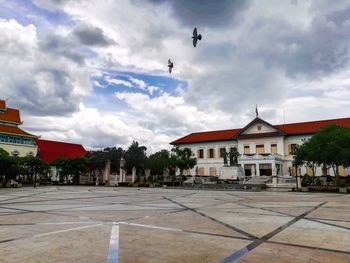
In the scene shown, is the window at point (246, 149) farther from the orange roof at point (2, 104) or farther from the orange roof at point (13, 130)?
the orange roof at point (2, 104)

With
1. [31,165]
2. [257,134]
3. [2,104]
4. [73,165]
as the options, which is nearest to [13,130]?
[2,104]

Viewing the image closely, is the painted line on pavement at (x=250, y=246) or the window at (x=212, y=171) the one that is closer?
the painted line on pavement at (x=250, y=246)

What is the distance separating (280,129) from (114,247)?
158 feet

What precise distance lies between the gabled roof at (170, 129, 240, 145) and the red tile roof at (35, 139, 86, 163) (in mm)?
20770

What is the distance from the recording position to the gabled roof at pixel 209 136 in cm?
5547

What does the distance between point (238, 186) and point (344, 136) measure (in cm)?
1221

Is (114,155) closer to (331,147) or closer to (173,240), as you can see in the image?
(331,147)

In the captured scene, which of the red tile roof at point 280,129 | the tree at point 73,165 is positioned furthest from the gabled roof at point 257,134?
the tree at point 73,165

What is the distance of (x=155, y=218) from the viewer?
32.1 ft

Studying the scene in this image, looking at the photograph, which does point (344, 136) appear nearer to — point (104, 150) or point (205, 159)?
point (205, 159)

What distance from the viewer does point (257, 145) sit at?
51750 mm

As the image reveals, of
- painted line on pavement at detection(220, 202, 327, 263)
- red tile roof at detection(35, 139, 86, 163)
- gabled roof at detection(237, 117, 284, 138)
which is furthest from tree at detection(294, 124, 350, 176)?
red tile roof at detection(35, 139, 86, 163)

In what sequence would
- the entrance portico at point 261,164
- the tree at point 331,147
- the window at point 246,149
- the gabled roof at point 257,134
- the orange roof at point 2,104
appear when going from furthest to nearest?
the orange roof at point 2,104 < the window at point 246,149 < the gabled roof at point 257,134 < the entrance portico at point 261,164 < the tree at point 331,147

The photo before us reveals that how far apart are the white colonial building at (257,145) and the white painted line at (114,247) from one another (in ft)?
134
